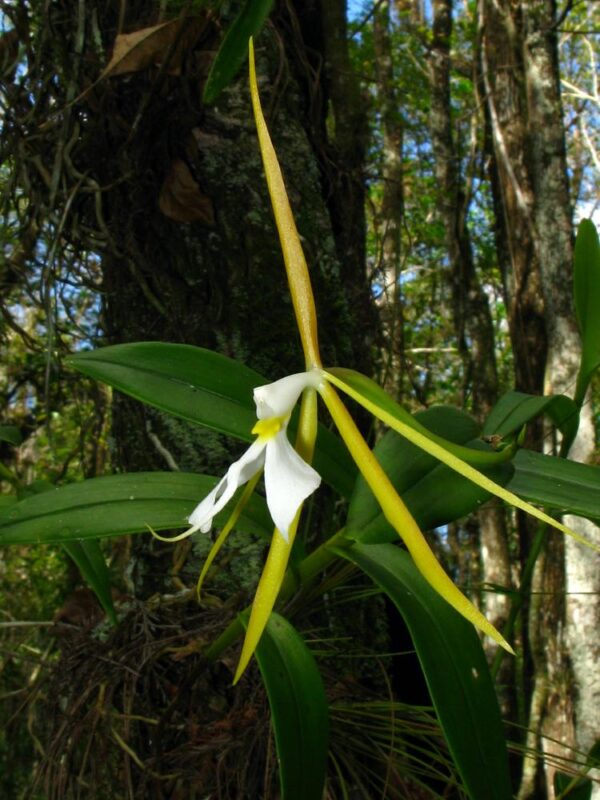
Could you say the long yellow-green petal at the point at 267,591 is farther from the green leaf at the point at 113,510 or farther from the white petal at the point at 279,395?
the green leaf at the point at 113,510

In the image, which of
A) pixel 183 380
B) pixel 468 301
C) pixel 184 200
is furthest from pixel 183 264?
pixel 468 301

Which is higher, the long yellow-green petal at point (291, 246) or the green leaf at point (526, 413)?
the long yellow-green petal at point (291, 246)

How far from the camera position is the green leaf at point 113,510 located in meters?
0.57

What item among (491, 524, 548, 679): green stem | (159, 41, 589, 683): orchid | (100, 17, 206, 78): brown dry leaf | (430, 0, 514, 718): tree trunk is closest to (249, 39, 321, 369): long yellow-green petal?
(159, 41, 589, 683): orchid

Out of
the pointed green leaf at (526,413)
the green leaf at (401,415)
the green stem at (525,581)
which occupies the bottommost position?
the green stem at (525,581)

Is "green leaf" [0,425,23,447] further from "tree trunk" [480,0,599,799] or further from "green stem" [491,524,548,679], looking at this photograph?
"tree trunk" [480,0,599,799]

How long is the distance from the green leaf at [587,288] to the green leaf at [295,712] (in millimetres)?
310

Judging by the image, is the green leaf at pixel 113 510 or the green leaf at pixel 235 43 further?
the green leaf at pixel 235 43

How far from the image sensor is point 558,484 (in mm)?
532

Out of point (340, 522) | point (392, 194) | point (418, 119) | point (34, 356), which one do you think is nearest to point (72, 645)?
point (340, 522)

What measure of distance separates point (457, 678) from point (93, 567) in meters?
0.38

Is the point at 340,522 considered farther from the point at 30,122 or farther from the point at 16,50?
the point at 16,50

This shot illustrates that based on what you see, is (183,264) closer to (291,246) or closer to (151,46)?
(151,46)

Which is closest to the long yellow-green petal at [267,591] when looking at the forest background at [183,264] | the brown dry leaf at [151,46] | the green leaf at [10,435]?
the forest background at [183,264]
